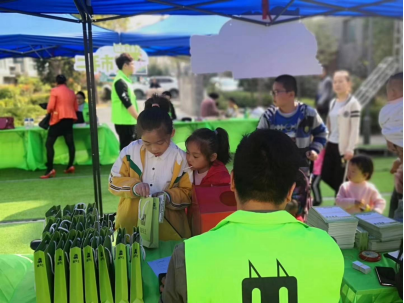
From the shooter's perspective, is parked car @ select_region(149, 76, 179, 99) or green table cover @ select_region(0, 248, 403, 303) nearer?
green table cover @ select_region(0, 248, 403, 303)

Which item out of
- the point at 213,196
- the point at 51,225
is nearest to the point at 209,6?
the point at 213,196

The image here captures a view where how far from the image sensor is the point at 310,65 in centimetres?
302

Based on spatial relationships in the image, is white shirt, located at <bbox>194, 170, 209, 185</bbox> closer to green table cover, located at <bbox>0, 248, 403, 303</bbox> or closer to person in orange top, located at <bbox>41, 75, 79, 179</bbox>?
green table cover, located at <bbox>0, 248, 403, 303</bbox>

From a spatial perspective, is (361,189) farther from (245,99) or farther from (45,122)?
(245,99)

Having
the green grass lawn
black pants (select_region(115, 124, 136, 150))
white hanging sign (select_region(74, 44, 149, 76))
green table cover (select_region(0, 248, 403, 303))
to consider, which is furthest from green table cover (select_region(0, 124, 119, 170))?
white hanging sign (select_region(74, 44, 149, 76))

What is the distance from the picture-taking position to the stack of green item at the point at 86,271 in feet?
4.49

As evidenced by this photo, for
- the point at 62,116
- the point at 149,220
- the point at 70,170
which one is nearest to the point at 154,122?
the point at 149,220

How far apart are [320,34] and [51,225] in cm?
2363

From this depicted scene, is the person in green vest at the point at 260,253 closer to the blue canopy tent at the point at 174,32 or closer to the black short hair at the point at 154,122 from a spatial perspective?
the black short hair at the point at 154,122

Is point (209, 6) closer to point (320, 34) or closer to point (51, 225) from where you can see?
point (51, 225)

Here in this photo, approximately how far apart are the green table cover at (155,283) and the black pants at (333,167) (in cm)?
251

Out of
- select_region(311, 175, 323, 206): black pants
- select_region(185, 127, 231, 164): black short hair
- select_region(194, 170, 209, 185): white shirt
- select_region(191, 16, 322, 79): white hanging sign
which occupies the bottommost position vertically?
select_region(311, 175, 323, 206): black pants

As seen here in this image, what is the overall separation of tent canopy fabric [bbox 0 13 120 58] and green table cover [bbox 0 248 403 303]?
2.23 metres

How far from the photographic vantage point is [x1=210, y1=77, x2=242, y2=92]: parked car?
1832cm
